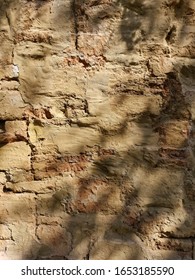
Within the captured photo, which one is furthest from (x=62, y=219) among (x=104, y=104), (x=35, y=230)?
(x=104, y=104)

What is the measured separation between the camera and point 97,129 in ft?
8.71

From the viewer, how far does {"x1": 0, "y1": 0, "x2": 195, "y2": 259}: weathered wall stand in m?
2.62

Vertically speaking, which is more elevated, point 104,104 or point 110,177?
point 104,104

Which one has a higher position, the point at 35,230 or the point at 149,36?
the point at 149,36

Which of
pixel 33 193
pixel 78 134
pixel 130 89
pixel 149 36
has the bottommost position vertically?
pixel 33 193

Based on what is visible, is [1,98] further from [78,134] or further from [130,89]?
[130,89]

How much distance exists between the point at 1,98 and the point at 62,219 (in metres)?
0.63

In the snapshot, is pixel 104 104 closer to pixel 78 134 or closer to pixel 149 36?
pixel 78 134

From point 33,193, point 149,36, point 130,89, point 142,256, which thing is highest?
point 149,36

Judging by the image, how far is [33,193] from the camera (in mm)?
2631

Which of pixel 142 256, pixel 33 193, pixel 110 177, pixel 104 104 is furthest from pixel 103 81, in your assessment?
pixel 142 256

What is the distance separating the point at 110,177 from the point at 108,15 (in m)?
0.77

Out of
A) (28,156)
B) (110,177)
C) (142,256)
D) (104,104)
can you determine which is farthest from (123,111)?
(142,256)

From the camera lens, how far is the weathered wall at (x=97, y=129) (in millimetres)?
2615
